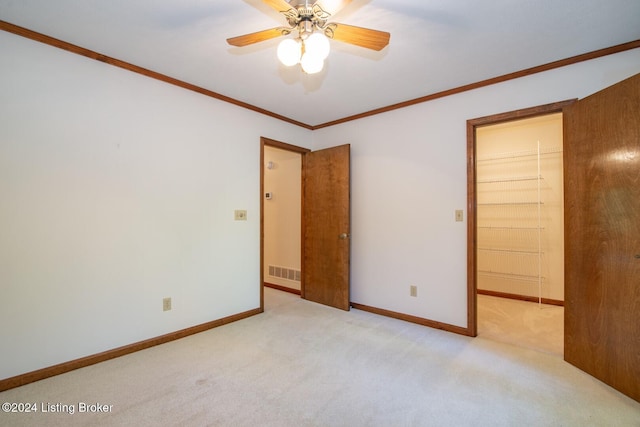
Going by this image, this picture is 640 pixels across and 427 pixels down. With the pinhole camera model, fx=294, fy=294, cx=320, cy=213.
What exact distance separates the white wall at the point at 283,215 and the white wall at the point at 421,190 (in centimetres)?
98

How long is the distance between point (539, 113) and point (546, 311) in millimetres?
2478

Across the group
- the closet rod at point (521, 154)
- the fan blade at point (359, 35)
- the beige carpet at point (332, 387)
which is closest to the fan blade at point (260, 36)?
the fan blade at point (359, 35)

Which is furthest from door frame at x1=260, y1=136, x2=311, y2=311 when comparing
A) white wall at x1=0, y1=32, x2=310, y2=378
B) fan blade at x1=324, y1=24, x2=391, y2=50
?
fan blade at x1=324, y1=24, x2=391, y2=50

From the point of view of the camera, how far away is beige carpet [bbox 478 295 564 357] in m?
2.72

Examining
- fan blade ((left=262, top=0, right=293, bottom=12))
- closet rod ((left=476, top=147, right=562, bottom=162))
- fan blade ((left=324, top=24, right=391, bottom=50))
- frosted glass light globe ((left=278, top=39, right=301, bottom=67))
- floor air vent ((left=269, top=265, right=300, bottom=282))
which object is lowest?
floor air vent ((left=269, top=265, right=300, bottom=282))

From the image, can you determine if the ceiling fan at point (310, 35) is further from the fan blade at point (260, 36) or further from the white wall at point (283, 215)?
the white wall at point (283, 215)

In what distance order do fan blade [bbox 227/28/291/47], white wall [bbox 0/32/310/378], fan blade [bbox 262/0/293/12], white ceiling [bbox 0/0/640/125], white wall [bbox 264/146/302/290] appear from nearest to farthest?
fan blade [bbox 262/0/293/12], fan blade [bbox 227/28/291/47], white ceiling [bbox 0/0/640/125], white wall [bbox 0/32/310/378], white wall [bbox 264/146/302/290]

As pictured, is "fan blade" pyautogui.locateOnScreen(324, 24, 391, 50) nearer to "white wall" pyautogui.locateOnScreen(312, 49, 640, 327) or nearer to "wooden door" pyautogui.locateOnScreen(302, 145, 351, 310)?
"white wall" pyautogui.locateOnScreen(312, 49, 640, 327)

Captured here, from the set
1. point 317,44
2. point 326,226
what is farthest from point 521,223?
point 317,44

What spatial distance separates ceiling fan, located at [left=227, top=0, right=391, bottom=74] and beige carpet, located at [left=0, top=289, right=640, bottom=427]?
2.03 m

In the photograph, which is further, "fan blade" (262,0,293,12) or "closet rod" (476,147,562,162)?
"closet rod" (476,147,562,162)

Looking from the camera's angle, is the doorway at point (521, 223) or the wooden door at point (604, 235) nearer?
the wooden door at point (604, 235)

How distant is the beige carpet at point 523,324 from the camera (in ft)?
8.92

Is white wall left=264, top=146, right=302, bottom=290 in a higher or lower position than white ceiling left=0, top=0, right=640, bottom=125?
lower
